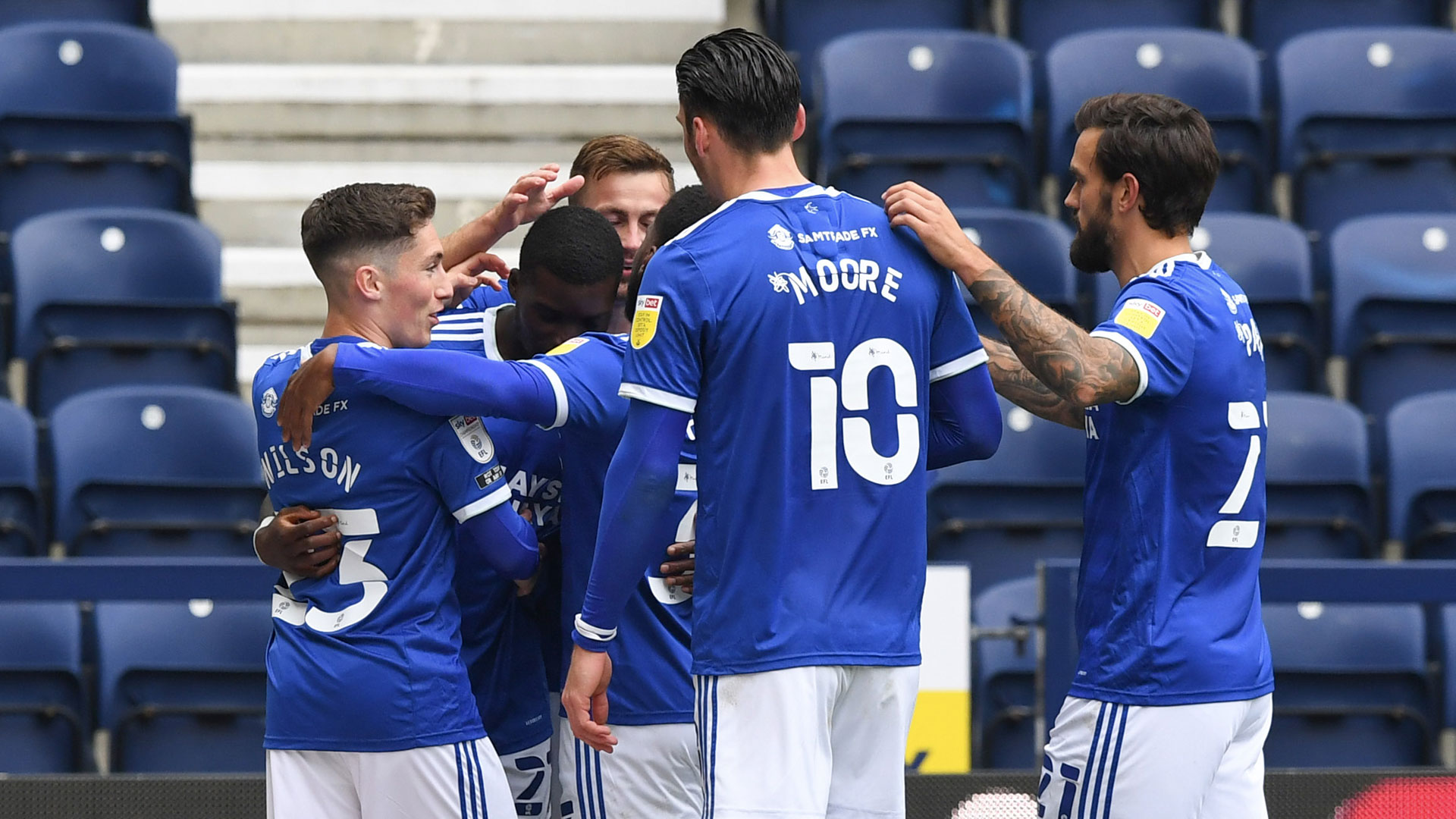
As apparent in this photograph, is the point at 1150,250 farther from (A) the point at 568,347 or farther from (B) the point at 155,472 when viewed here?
(B) the point at 155,472

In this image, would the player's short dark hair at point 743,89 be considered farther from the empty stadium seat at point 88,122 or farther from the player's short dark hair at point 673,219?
the empty stadium seat at point 88,122

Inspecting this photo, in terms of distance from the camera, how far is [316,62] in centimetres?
797

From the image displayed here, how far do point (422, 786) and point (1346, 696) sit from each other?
335cm

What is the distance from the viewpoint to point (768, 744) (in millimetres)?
2809

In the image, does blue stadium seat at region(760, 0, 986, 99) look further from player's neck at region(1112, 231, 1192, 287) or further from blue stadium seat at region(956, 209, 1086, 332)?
player's neck at region(1112, 231, 1192, 287)

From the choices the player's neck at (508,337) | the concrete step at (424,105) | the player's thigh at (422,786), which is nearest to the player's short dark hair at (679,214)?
the player's neck at (508,337)

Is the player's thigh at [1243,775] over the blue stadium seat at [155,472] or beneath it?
beneath

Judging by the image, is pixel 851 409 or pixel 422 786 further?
pixel 422 786

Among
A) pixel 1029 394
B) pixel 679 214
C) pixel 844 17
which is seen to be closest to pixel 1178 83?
pixel 844 17

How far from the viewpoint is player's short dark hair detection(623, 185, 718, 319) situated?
343 cm

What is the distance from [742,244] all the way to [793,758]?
84 cm

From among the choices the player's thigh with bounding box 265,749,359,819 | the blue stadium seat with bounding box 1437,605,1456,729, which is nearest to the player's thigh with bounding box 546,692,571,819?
the player's thigh with bounding box 265,749,359,819

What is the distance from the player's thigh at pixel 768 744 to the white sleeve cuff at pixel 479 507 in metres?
0.53

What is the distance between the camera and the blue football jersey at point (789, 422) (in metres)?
2.86
